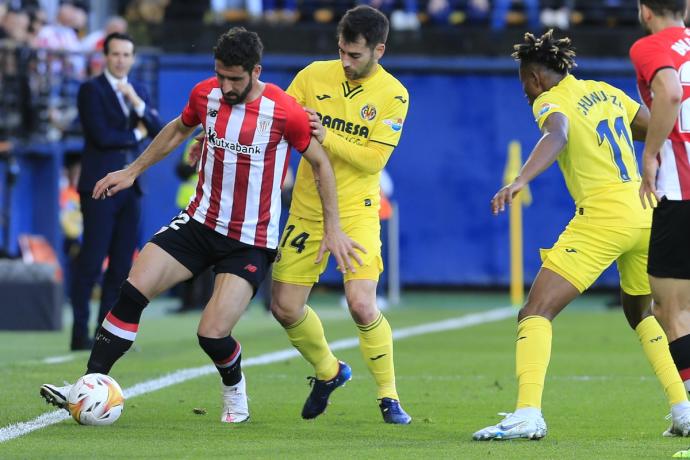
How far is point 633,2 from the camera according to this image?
Answer: 22469 mm

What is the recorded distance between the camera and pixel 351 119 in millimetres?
7629

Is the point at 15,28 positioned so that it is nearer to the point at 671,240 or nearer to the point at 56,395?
the point at 56,395

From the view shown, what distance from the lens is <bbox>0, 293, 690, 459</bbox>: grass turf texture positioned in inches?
254

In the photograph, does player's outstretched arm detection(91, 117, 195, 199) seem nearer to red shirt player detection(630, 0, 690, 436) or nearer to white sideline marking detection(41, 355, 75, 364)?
red shirt player detection(630, 0, 690, 436)

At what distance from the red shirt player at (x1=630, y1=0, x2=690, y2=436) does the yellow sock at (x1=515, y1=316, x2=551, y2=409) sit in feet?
1.86

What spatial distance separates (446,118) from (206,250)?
14.5 m

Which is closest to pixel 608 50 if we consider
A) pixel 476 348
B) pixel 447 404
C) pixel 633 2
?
pixel 633 2

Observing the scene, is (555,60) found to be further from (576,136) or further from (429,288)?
(429,288)

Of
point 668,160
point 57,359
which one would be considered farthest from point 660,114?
point 57,359

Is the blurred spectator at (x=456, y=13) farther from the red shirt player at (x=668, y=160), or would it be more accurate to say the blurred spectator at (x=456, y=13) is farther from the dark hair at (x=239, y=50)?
the red shirt player at (x=668, y=160)

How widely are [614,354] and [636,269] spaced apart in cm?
462

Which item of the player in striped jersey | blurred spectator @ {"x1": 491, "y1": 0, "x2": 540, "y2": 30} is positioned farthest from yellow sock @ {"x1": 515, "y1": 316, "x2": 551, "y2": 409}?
blurred spectator @ {"x1": 491, "y1": 0, "x2": 540, "y2": 30}

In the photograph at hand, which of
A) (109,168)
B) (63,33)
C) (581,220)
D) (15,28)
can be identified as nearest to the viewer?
(581,220)

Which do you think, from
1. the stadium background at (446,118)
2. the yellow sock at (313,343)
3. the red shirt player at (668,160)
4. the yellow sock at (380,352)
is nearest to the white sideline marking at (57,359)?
the yellow sock at (313,343)
